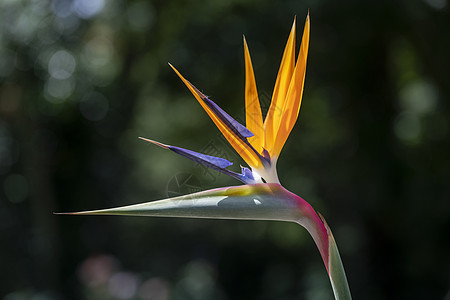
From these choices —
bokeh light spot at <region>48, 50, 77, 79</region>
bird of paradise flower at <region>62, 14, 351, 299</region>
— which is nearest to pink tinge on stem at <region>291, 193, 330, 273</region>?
bird of paradise flower at <region>62, 14, 351, 299</region>

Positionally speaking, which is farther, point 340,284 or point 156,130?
point 156,130

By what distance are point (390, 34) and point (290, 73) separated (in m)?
2.12

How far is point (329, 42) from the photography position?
2449 mm

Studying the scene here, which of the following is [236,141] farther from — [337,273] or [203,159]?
[337,273]

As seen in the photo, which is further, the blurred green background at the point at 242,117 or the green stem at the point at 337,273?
the blurred green background at the point at 242,117

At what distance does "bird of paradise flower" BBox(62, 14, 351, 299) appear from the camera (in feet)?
1.64

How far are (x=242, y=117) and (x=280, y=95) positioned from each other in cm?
182

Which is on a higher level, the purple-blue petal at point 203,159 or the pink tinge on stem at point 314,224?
the purple-blue petal at point 203,159

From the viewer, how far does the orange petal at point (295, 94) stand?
1.76 ft

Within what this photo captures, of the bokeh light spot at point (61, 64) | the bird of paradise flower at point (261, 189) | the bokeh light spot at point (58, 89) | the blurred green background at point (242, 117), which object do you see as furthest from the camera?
the bokeh light spot at point (58, 89)

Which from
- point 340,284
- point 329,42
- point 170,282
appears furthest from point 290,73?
point 170,282

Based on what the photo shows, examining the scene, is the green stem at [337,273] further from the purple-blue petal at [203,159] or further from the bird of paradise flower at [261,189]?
the purple-blue petal at [203,159]

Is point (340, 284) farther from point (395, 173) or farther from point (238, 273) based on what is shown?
point (238, 273)

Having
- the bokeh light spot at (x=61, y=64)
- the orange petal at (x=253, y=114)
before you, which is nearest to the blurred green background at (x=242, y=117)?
the bokeh light spot at (x=61, y=64)
